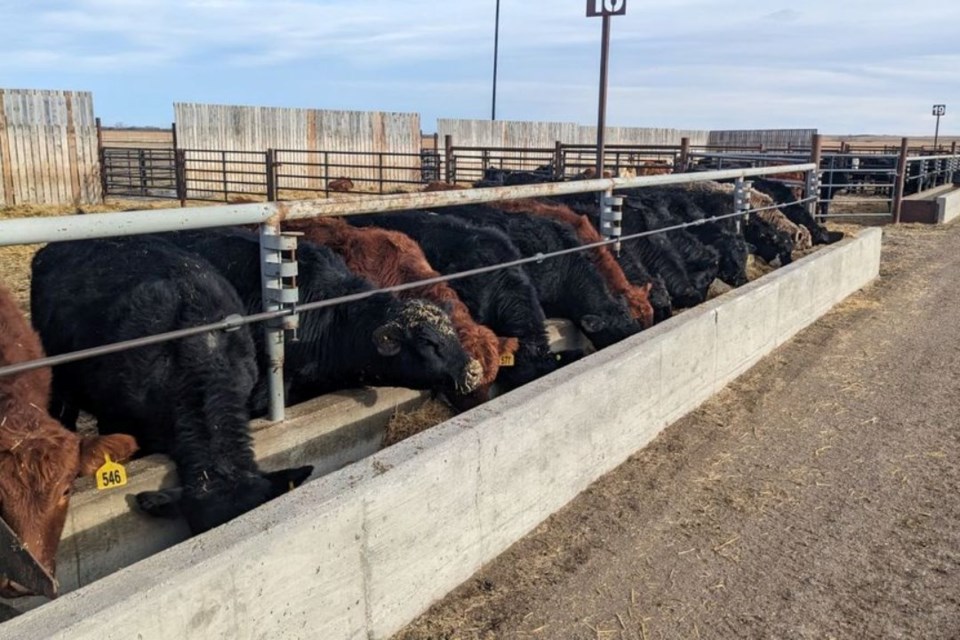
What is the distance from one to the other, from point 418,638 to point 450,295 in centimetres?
317

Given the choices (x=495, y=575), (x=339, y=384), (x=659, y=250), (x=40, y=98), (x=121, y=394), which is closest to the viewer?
(x=495, y=575)

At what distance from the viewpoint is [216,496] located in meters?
3.78

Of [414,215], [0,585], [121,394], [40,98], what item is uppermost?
[40,98]

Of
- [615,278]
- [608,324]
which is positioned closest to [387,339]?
[608,324]

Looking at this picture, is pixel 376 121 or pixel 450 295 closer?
pixel 450 295

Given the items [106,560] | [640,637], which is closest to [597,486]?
[640,637]

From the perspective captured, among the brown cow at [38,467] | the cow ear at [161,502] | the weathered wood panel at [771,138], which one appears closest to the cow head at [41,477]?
the brown cow at [38,467]

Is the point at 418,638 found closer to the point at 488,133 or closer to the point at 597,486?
the point at 597,486

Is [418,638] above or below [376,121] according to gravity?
below

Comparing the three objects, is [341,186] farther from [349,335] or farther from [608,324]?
[349,335]

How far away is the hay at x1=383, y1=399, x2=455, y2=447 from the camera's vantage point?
17.1 ft

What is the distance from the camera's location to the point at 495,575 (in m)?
3.89

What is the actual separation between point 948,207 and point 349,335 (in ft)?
62.5

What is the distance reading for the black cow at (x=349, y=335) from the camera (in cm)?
536
